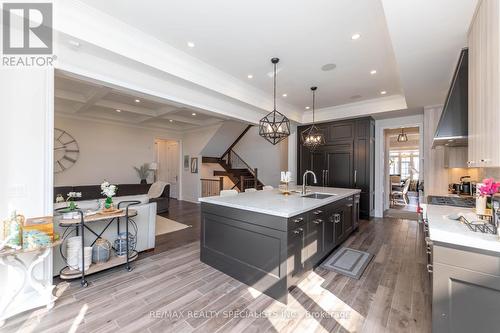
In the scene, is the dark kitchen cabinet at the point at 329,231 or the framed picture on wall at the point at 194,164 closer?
the dark kitchen cabinet at the point at 329,231

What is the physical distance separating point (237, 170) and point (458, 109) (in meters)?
6.94

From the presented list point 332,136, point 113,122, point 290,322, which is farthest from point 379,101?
point 113,122

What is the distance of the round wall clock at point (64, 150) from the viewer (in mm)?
6027

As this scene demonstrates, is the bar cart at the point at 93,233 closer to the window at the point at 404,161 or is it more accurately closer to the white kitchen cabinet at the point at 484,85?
the white kitchen cabinet at the point at 484,85

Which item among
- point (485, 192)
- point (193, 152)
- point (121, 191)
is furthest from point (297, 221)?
point (193, 152)

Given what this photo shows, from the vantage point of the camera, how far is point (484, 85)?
66.4 inches

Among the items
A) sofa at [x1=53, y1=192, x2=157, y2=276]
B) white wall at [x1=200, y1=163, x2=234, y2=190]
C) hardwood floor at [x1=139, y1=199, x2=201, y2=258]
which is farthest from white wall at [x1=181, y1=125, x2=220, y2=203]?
sofa at [x1=53, y1=192, x2=157, y2=276]

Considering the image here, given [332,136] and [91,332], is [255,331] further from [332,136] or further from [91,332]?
[332,136]

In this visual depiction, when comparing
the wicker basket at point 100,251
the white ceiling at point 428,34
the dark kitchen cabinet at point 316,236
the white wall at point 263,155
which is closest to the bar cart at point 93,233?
the wicker basket at point 100,251

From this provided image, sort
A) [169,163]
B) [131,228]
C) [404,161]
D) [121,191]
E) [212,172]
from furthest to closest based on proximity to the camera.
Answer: [404,161]
[169,163]
[212,172]
[121,191]
[131,228]

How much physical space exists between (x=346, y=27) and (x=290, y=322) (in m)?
3.36

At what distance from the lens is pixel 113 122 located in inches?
282

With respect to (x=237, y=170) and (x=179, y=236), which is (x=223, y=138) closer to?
(x=237, y=170)

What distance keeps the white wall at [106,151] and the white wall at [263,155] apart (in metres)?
3.51
